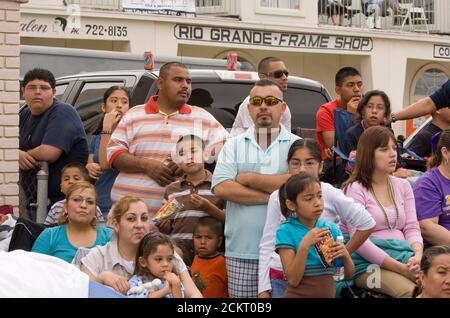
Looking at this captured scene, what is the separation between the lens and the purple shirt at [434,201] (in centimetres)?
732

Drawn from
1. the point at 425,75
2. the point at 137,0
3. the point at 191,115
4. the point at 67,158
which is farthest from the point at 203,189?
the point at 425,75

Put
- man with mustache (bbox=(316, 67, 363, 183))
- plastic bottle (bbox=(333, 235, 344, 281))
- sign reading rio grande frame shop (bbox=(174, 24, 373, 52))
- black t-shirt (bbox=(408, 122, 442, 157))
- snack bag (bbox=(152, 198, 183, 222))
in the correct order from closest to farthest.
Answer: plastic bottle (bbox=(333, 235, 344, 281))
snack bag (bbox=(152, 198, 183, 222))
man with mustache (bbox=(316, 67, 363, 183))
black t-shirt (bbox=(408, 122, 442, 157))
sign reading rio grande frame shop (bbox=(174, 24, 373, 52))

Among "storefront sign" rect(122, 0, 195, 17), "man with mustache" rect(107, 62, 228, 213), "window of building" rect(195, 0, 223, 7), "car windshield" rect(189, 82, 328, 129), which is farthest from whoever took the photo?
"window of building" rect(195, 0, 223, 7)

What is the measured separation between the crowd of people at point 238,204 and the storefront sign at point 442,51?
21.0 meters

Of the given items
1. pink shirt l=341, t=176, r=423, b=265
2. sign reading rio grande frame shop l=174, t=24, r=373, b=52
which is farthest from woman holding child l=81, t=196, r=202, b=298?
sign reading rio grande frame shop l=174, t=24, r=373, b=52

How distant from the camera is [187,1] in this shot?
24828mm

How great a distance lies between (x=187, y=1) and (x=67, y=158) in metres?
16.7

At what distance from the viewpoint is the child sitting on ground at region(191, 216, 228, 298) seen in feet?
23.8

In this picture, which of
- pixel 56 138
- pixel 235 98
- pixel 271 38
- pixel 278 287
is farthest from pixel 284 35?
pixel 278 287

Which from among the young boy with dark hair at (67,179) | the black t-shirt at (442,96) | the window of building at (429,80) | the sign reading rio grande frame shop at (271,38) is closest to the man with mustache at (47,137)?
the young boy with dark hair at (67,179)

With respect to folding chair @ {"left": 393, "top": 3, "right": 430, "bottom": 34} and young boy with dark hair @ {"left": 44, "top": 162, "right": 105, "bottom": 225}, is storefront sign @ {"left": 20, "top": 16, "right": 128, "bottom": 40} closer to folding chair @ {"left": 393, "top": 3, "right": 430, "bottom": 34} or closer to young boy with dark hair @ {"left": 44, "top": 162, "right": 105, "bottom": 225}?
folding chair @ {"left": 393, "top": 3, "right": 430, "bottom": 34}

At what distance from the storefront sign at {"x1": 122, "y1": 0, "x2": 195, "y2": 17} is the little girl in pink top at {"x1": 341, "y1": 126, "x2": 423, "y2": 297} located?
56.8 ft

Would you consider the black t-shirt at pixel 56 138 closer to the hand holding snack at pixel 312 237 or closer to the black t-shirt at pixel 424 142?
the hand holding snack at pixel 312 237

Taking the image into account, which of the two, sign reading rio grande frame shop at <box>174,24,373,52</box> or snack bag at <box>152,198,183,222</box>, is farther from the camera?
sign reading rio grande frame shop at <box>174,24,373,52</box>
